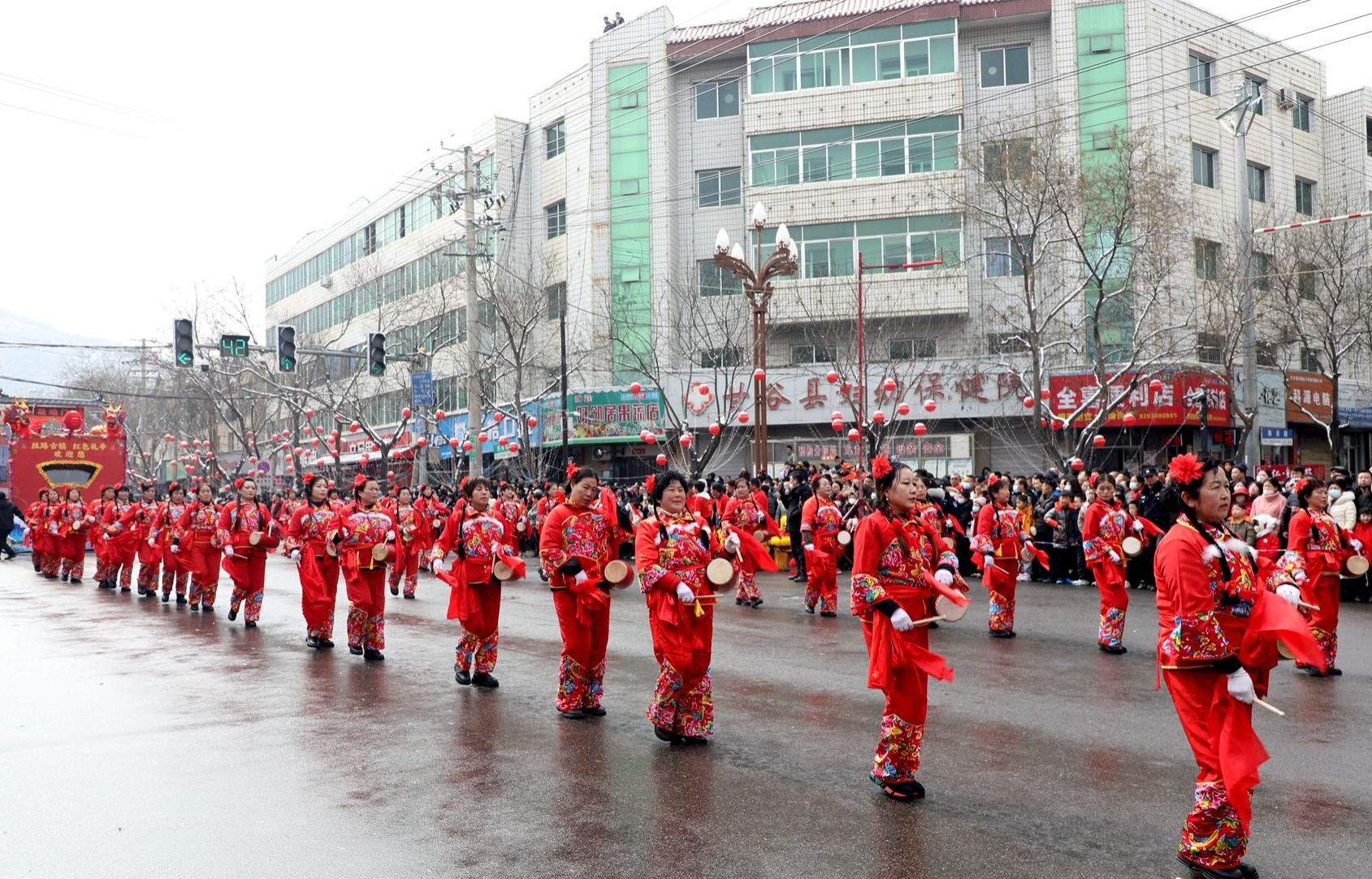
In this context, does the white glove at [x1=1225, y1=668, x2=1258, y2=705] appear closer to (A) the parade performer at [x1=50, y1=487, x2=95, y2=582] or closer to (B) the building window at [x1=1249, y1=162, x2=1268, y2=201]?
(A) the parade performer at [x1=50, y1=487, x2=95, y2=582]

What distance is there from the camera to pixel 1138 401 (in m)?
27.7

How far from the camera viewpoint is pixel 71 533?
21.2 metres

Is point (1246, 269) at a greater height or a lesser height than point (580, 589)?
greater

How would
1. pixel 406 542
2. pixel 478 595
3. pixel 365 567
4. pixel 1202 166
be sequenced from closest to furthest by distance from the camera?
pixel 478 595 < pixel 365 567 < pixel 406 542 < pixel 1202 166

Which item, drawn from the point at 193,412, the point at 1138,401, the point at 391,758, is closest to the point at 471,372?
the point at 1138,401

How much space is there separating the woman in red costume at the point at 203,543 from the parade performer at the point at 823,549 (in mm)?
7360

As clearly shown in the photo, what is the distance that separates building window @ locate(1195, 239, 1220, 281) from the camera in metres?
27.4

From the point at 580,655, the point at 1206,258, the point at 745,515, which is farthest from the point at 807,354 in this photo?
the point at 580,655

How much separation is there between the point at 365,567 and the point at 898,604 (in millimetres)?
6181

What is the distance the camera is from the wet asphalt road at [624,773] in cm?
505

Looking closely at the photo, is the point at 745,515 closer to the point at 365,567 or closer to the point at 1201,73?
the point at 365,567

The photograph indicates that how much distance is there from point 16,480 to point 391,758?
2616 centimetres

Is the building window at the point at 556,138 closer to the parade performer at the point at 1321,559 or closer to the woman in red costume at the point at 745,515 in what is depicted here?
the woman in red costume at the point at 745,515

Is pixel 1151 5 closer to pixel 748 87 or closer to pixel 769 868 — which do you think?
pixel 748 87
